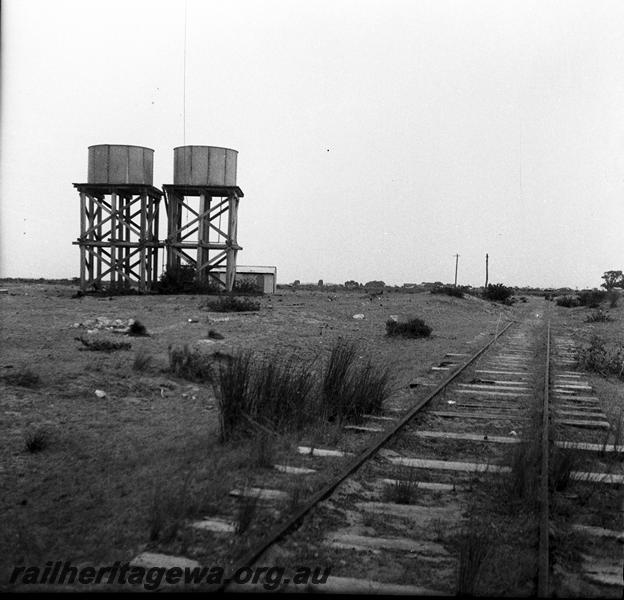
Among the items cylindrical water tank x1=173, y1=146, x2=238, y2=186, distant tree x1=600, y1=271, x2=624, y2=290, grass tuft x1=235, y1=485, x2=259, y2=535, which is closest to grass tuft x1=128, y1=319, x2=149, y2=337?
grass tuft x1=235, y1=485, x2=259, y2=535

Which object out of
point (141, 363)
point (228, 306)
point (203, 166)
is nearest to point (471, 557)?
point (141, 363)

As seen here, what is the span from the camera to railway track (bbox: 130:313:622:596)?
3.40m

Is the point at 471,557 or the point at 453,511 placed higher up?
the point at 471,557

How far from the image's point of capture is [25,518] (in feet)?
15.1

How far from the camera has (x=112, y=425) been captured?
24.1ft

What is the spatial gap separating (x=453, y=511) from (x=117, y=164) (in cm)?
2661

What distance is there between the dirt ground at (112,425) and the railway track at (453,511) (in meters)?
0.74

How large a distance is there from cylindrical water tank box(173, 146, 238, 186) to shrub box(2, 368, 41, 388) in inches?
820

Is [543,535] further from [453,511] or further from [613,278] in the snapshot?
[613,278]

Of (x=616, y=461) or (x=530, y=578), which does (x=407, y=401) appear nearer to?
(x=616, y=461)

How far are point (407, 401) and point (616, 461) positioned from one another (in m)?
3.15

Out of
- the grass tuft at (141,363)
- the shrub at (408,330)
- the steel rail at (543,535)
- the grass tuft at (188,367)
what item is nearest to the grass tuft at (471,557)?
the steel rail at (543,535)

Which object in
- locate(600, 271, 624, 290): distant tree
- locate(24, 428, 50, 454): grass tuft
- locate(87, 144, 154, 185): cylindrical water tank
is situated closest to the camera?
locate(24, 428, 50, 454): grass tuft

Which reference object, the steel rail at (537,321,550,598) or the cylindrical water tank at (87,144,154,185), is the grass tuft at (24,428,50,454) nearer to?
the steel rail at (537,321,550,598)
